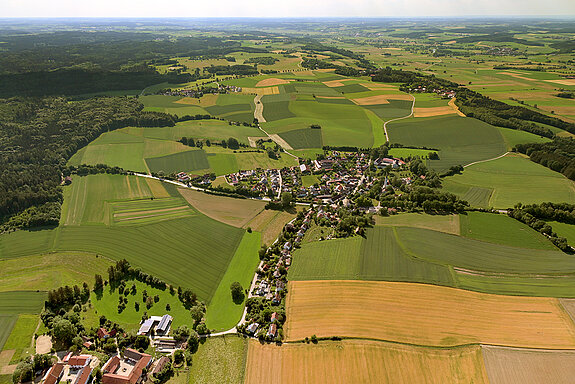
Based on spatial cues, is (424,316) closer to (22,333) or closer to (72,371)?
(72,371)

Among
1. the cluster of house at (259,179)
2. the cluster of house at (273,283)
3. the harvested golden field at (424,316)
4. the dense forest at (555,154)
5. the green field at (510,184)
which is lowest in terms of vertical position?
the cluster of house at (273,283)

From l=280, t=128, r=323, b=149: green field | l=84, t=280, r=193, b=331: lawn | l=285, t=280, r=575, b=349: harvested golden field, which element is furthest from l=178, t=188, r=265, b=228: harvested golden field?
l=280, t=128, r=323, b=149: green field

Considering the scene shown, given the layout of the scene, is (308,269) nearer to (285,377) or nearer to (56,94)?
(285,377)

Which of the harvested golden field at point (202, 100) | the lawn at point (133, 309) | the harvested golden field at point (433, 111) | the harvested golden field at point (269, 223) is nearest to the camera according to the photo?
the lawn at point (133, 309)

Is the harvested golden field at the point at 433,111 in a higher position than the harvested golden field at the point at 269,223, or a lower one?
higher

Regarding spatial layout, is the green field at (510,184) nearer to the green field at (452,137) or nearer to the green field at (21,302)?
the green field at (452,137)

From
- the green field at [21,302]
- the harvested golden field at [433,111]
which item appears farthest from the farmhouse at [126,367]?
the harvested golden field at [433,111]

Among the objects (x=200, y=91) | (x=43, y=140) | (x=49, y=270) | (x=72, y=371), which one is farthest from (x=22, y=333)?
(x=200, y=91)

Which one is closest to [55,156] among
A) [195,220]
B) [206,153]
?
[206,153]
